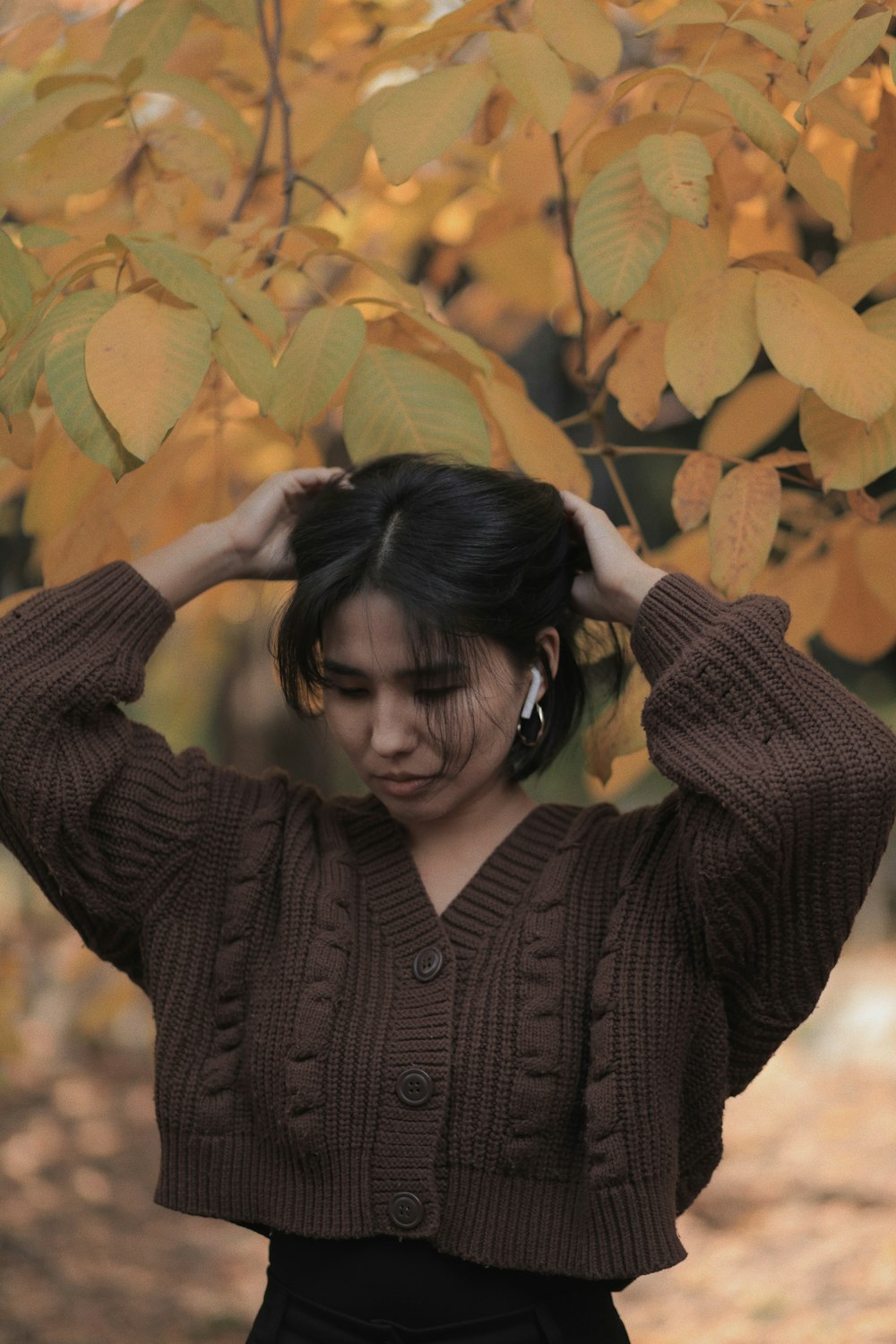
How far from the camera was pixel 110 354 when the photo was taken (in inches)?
52.9

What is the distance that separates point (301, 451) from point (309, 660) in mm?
567


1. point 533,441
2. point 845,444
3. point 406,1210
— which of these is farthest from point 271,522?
point 406,1210

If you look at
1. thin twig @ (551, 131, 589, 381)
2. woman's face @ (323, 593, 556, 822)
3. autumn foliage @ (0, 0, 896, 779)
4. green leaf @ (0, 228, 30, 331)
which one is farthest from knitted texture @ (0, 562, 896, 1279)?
thin twig @ (551, 131, 589, 381)

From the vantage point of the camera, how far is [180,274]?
1.38 m

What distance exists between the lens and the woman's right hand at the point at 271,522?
1712 mm

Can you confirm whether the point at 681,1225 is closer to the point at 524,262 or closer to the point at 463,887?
the point at 524,262

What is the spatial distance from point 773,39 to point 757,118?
87mm

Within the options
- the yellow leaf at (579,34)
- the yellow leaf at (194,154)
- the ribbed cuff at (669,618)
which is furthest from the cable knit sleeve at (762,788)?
the yellow leaf at (194,154)

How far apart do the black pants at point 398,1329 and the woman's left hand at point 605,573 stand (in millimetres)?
717

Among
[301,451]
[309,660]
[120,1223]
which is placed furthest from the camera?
[120,1223]

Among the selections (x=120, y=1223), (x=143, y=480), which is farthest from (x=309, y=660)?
(x=120, y=1223)

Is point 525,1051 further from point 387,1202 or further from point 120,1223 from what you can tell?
point 120,1223

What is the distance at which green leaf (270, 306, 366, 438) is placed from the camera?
1.49m

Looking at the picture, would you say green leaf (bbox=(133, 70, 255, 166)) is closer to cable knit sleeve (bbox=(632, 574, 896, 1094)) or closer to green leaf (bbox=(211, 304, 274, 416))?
green leaf (bbox=(211, 304, 274, 416))
